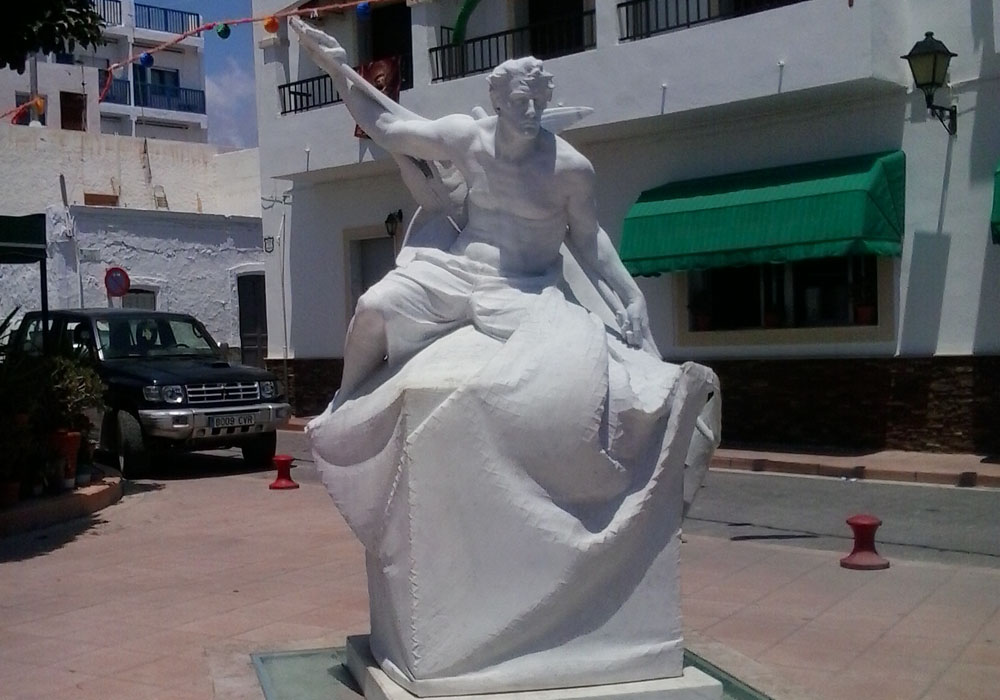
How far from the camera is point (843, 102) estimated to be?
1295 centimetres

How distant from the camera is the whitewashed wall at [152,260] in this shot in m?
20.8

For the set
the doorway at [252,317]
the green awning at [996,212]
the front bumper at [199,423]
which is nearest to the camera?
the green awning at [996,212]

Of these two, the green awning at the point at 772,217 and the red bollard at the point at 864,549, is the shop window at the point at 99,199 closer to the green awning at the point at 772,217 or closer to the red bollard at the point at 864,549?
the green awning at the point at 772,217

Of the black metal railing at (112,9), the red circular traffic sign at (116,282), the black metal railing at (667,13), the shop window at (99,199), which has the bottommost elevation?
the red circular traffic sign at (116,282)

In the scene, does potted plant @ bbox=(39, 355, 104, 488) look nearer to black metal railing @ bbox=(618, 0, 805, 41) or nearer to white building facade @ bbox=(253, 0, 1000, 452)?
white building facade @ bbox=(253, 0, 1000, 452)

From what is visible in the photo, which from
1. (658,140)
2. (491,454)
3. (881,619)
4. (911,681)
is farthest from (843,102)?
(491,454)

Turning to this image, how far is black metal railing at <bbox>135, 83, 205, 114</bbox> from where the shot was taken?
3947cm

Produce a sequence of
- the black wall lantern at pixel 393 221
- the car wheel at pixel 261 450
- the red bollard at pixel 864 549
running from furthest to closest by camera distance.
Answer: the black wall lantern at pixel 393 221 < the car wheel at pixel 261 450 < the red bollard at pixel 864 549

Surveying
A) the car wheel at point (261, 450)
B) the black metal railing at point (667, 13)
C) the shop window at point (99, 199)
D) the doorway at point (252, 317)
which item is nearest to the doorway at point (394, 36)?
the black metal railing at point (667, 13)

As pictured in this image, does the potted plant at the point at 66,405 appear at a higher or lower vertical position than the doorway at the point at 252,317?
lower

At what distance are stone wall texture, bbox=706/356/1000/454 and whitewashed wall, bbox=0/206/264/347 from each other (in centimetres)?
1176

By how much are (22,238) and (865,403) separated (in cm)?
859

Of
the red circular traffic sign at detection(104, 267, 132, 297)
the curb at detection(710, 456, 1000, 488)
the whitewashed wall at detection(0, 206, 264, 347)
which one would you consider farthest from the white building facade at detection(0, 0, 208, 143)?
the curb at detection(710, 456, 1000, 488)

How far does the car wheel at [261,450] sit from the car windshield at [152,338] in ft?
4.02
